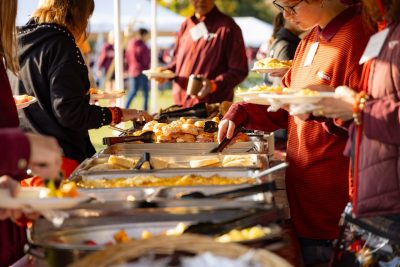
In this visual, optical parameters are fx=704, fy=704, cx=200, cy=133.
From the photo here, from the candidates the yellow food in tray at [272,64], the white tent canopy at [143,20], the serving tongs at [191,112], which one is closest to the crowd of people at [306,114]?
the serving tongs at [191,112]

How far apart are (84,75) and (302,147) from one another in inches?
40.7

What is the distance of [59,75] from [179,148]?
0.57 m

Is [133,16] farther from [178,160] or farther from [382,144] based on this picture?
[382,144]

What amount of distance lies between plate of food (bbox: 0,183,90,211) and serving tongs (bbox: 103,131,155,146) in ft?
4.24

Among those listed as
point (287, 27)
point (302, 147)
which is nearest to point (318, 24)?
point (302, 147)

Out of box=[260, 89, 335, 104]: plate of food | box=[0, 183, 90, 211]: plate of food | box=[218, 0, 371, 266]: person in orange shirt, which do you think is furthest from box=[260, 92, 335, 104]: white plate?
box=[0, 183, 90, 211]: plate of food

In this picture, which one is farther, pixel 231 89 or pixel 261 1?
pixel 261 1

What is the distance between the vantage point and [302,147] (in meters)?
2.48

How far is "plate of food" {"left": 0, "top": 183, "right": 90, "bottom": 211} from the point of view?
4.98 feet

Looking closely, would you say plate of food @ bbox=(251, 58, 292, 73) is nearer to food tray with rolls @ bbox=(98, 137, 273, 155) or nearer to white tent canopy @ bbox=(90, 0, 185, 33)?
food tray with rolls @ bbox=(98, 137, 273, 155)

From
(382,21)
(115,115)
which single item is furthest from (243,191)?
(115,115)

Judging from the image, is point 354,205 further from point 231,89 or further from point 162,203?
point 231,89

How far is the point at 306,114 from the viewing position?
2.07 m

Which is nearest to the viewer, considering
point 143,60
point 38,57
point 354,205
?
point 354,205
